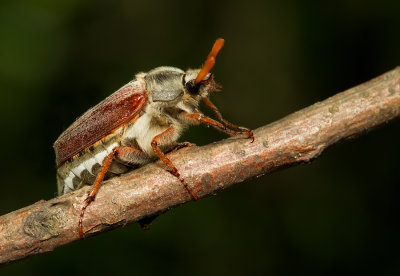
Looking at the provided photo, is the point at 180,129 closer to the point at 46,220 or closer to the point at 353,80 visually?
the point at 46,220

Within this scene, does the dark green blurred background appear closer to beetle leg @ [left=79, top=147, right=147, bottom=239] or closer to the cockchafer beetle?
the cockchafer beetle

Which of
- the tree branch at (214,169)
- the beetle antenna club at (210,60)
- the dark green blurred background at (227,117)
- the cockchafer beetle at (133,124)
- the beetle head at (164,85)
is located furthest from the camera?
the dark green blurred background at (227,117)

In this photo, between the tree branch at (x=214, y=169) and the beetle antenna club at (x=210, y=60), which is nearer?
the tree branch at (x=214, y=169)

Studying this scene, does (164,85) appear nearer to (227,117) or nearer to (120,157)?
(120,157)

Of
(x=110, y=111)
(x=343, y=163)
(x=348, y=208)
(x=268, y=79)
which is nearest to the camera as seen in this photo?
(x=110, y=111)

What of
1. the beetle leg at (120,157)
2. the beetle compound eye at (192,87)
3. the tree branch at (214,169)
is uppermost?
the beetle compound eye at (192,87)

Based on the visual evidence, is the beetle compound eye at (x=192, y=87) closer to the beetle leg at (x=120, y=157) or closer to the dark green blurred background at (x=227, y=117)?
the beetle leg at (x=120, y=157)

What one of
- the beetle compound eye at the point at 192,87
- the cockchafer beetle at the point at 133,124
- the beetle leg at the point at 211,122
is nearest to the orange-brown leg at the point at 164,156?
the cockchafer beetle at the point at 133,124

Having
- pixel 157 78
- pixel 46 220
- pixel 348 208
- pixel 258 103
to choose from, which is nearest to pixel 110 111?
pixel 157 78
